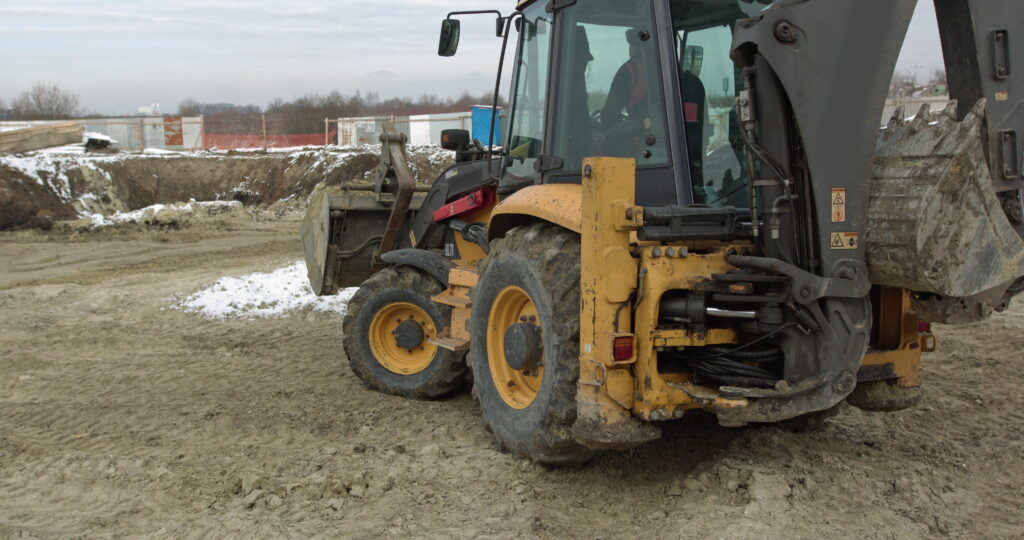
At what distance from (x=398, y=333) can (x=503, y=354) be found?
1563 mm

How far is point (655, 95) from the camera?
169 inches

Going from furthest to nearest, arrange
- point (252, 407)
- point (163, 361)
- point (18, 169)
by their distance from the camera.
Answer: point (18, 169) → point (163, 361) → point (252, 407)

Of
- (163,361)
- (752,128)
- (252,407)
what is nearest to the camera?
(752,128)

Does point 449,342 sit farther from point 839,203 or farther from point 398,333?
point 839,203

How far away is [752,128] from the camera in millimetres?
3697

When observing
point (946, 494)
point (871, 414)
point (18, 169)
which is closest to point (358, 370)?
point (871, 414)

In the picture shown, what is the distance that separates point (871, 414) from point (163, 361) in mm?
5725

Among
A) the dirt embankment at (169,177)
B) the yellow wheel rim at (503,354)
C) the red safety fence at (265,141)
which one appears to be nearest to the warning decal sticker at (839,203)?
the yellow wheel rim at (503,354)

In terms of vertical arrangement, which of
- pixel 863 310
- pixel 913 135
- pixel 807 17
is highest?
pixel 807 17

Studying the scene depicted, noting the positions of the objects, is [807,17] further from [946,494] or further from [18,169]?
[18,169]

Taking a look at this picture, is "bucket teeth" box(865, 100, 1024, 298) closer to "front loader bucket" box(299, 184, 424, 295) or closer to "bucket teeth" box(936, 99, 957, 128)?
"bucket teeth" box(936, 99, 957, 128)

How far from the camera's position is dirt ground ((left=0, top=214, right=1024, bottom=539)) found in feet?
12.3

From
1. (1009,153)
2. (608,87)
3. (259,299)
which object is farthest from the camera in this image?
(259,299)

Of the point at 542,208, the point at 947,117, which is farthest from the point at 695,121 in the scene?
the point at 947,117
